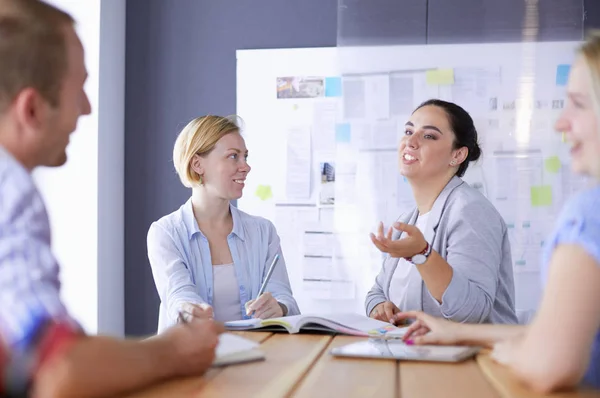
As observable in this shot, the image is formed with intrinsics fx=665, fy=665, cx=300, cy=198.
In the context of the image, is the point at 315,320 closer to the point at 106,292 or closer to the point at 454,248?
the point at 454,248

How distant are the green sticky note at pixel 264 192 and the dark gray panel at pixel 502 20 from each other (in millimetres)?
1152

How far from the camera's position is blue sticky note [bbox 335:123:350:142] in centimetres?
349

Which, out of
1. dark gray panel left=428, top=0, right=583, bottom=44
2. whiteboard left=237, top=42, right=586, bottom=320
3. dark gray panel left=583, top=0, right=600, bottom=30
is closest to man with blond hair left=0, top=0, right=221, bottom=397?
whiteboard left=237, top=42, right=586, bottom=320

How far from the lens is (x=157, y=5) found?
12.4 ft

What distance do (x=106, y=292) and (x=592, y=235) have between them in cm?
304

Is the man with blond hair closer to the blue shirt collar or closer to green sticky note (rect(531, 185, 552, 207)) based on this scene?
the blue shirt collar

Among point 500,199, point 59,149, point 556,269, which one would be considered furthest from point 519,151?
point 59,149

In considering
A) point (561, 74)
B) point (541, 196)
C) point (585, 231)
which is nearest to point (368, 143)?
point (541, 196)

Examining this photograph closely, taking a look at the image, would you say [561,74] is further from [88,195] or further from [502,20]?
[88,195]

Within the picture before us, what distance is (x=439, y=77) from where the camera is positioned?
3.43 metres

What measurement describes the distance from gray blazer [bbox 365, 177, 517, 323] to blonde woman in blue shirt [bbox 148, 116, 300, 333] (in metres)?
0.44

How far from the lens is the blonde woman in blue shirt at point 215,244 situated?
88.2 inches

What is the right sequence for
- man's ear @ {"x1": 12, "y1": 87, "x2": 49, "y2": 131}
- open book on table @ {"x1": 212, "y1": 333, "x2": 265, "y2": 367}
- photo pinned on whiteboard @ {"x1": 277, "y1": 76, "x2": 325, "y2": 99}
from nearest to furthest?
man's ear @ {"x1": 12, "y1": 87, "x2": 49, "y2": 131} < open book on table @ {"x1": 212, "y1": 333, "x2": 265, "y2": 367} < photo pinned on whiteboard @ {"x1": 277, "y1": 76, "x2": 325, "y2": 99}

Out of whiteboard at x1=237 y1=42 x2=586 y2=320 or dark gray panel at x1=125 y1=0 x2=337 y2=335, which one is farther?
dark gray panel at x1=125 y1=0 x2=337 y2=335
